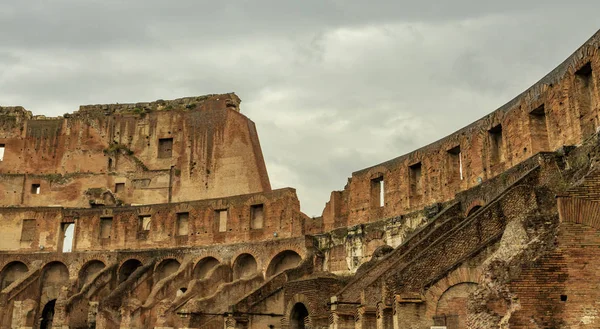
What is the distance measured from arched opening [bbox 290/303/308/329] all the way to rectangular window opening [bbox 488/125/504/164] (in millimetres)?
7197

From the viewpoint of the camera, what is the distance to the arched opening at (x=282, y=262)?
1085 inches

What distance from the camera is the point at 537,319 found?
10.1 meters

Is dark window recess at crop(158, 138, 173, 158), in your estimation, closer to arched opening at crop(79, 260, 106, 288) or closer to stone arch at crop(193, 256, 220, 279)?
arched opening at crop(79, 260, 106, 288)

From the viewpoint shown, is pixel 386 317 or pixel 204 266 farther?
pixel 204 266

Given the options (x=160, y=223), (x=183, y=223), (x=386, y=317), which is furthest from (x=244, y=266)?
(x=386, y=317)

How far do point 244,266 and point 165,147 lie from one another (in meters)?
12.1

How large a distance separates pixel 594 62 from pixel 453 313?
656 cm

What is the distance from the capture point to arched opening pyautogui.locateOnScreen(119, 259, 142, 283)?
103 feet

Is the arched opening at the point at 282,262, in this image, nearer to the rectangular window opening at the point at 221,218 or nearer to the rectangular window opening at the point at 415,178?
the rectangular window opening at the point at 221,218

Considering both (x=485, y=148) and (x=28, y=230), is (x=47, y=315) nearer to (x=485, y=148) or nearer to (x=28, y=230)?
(x=28, y=230)

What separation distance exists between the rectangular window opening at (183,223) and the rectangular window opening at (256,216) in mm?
3305

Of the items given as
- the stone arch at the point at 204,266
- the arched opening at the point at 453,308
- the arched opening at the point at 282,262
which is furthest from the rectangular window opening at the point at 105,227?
the arched opening at the point at 453,308

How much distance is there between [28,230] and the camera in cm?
3338

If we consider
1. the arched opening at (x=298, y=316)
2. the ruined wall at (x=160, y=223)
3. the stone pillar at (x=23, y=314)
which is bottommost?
the arched opening at (x=298, y=316)
